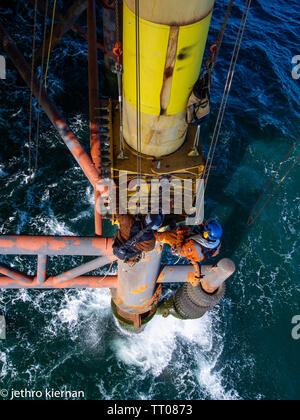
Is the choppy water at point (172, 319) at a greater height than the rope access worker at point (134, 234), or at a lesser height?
lesser

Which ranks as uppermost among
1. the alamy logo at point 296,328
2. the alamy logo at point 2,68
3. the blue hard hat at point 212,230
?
the blue hard hat at point 212,230

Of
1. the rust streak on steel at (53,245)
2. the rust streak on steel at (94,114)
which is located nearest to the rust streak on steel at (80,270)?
the rust streak on steel at (53,245)

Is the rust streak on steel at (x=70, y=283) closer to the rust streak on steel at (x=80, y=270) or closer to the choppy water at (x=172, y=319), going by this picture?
the rust streak on steel at (x=80, y=270)

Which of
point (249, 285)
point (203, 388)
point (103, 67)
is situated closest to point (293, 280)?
point (249, 285)

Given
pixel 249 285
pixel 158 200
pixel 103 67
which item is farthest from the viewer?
pixel 103 67

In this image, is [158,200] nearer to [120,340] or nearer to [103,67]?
[120,340]

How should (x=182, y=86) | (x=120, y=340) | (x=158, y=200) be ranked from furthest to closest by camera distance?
(x=120, y=340) < (x=158, y=200) < (x=182, y=86)

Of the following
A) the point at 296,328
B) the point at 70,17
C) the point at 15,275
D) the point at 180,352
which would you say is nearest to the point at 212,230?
the point at 15,275

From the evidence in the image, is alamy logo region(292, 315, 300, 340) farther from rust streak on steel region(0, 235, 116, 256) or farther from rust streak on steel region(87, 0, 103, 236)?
rust streak on steel region(0, 235, 116, 256)
